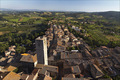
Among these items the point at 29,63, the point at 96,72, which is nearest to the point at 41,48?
the point at 29,63

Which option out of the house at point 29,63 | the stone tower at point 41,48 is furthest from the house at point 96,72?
the house at point 29,63

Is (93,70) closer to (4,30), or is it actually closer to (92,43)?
(92,43)

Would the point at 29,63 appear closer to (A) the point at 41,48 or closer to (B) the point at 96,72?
(A) the point at 41,48

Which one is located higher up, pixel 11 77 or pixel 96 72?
pixel 11 77

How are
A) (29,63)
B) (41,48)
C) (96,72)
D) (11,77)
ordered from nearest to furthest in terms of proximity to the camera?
(11,77)
(96,72)
(41,48)
(29,63)

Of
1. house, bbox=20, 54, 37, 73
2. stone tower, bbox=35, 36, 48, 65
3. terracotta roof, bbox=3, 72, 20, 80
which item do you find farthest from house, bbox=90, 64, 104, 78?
terracotta roof, bbox=3, 72, 20, 80

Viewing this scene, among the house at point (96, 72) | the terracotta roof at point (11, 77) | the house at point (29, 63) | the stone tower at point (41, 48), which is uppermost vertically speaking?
the stone tower at point (41, 48)

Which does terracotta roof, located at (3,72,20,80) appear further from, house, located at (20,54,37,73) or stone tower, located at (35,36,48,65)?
stone tower, located at (35,36,48,65)

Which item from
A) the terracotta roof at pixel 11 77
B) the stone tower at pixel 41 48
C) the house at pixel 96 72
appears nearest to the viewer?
the terracotta roof at pixel 11 77

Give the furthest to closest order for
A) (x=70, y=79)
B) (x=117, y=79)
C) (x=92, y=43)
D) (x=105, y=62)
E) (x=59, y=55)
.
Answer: (x=92, y=43) < (x=59, y=55) < (x=105, y=62) < (x=117, y=79) < (x=70, y=79)

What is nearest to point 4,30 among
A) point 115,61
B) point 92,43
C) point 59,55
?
point 59,55

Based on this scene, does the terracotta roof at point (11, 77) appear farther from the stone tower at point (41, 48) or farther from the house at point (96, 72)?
the house at point (96, 72)
